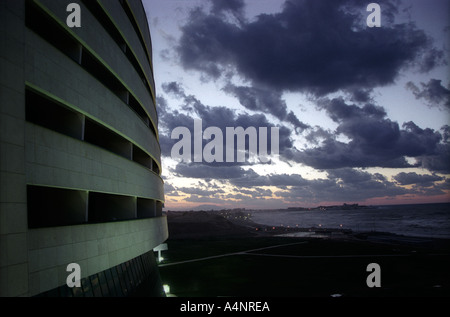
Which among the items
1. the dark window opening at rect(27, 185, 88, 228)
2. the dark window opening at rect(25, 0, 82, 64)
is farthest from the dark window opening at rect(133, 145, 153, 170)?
the dark window opening at rect(25, 0, 82, 64)

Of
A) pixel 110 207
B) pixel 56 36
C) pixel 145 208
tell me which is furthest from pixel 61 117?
pixel 145 208

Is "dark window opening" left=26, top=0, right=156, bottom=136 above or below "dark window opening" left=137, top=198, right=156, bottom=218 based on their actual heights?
above

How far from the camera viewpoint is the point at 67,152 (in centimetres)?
1262

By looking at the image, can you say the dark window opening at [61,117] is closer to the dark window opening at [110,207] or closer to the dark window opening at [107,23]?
the dark window opening at [110,207]

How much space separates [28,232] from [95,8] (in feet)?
45.7

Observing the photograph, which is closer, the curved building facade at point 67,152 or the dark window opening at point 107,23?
the curved building facade at point 67,152

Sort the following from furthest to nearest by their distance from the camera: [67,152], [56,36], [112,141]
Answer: [112,141] → [56,36] → [67,152]

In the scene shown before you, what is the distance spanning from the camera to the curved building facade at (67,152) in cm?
908

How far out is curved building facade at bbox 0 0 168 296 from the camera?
9078 millimetres

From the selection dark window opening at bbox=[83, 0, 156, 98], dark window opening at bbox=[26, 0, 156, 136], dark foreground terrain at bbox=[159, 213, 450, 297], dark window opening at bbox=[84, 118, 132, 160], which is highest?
dark window opening at bbox=[83, 0, 156, 98]

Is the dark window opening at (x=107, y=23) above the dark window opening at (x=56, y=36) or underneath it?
above

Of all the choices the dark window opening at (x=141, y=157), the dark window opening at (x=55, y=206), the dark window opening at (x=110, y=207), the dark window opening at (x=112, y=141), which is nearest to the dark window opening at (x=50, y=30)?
the dark window opening at (x=112, y=141)

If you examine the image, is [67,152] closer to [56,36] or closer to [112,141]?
[56,36]

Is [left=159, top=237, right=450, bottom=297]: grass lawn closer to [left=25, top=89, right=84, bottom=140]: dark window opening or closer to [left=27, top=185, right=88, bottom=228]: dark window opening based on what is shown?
[left=27, top=185, right=88, bottom=228]: dark window opening
